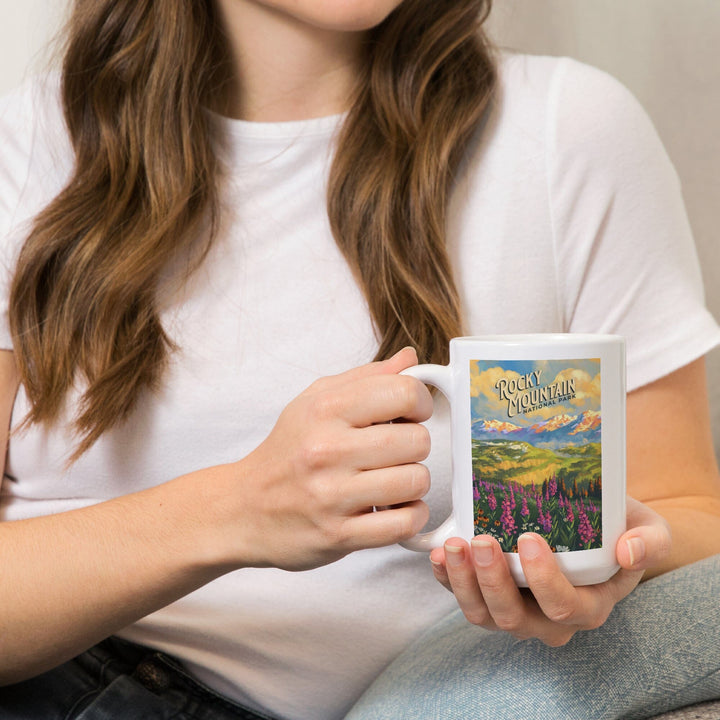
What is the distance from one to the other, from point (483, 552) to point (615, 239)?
0.53 m

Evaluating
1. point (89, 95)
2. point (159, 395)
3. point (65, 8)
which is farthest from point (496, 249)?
point (65, 8)

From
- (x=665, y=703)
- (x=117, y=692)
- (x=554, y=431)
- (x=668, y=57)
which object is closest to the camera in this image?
(x=554, y=431)

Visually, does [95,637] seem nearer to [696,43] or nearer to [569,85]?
[569,85]

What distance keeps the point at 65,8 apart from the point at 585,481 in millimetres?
957

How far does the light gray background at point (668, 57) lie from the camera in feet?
4.96

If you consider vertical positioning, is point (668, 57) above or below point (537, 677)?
above

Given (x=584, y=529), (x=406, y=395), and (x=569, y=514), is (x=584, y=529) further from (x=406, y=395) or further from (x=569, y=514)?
(x=406, y=395)

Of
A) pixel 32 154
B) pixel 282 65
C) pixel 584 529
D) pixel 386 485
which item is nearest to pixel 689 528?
pixel 584 529

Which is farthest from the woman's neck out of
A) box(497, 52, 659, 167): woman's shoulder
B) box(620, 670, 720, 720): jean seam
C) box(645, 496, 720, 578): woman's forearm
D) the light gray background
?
box(620, 670, 720, 720): jean seam

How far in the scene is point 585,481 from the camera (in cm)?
65

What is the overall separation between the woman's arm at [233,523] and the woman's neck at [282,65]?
0.52 meters

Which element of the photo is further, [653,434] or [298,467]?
[653,434]

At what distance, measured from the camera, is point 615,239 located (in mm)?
1045

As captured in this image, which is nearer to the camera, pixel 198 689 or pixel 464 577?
pixel 464 577
